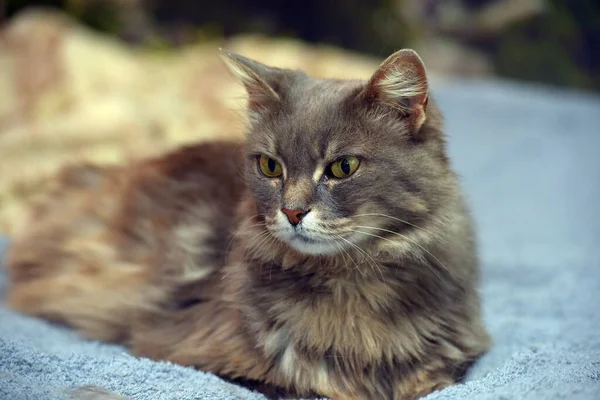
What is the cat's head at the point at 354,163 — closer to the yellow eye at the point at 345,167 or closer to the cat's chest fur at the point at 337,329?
the yellow eye at the point at 345,167

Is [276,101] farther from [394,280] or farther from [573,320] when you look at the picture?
[573,320]

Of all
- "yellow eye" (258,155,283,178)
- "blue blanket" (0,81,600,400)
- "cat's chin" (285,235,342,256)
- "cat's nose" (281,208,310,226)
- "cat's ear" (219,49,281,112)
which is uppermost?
"cat's ear" (219,49,281,112)

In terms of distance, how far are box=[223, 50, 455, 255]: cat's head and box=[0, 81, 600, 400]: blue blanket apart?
0.44 metres

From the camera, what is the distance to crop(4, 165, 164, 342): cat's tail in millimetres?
2225

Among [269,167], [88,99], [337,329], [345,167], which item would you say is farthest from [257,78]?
[88,99]

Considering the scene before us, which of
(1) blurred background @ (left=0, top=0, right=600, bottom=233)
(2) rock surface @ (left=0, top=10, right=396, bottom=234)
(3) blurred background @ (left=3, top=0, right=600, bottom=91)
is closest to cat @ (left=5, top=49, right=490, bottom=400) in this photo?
(1) blurred background @ (left=0, top=0, right=600, bottom=233)

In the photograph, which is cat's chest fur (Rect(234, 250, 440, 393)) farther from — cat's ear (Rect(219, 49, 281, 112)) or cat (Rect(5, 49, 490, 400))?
cat's ear (Rect(219, 49, 281, 112))

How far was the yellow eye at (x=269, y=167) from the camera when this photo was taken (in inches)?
70.1

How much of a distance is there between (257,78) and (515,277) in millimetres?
1692

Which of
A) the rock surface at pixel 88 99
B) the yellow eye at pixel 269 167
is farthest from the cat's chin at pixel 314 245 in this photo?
the rock surface at pixel 88 99

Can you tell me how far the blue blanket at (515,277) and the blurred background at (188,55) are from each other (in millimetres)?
341

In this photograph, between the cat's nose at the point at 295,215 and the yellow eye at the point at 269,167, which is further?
the yellow eye at the point at 269,167

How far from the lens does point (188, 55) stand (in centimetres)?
451

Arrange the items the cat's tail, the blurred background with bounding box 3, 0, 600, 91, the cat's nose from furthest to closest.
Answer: the blurred background with bounding box 3, 0, 600, 91 < the cat's tail < the cat's nose
